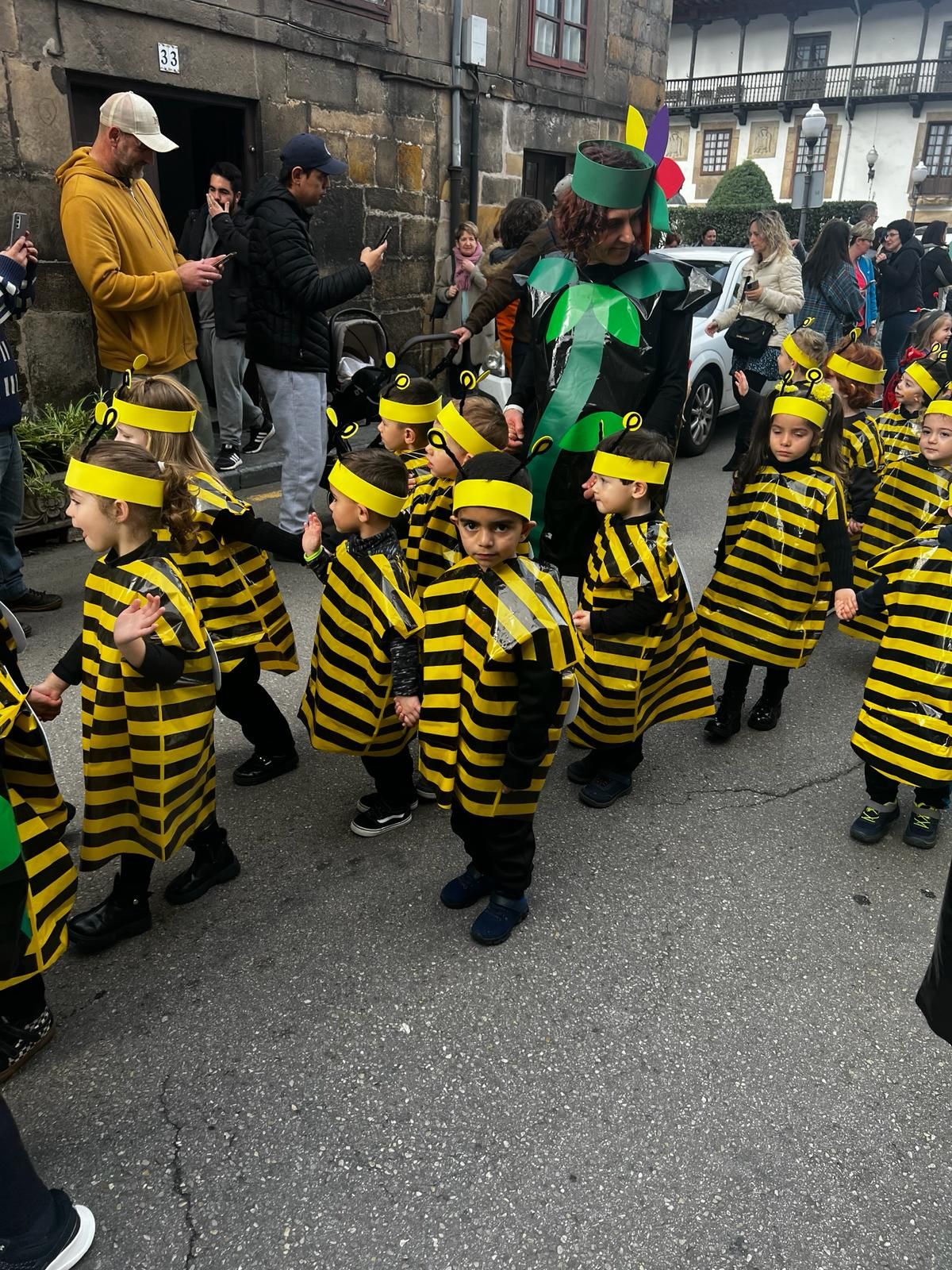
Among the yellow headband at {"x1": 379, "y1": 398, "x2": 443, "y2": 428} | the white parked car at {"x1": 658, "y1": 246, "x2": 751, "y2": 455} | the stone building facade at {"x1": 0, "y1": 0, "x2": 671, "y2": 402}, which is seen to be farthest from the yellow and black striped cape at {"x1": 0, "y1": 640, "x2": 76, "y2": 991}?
the white parked car at {"x1": 658, "y1": 246, "x2": 751, "y2": 455}

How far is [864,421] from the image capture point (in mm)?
4949

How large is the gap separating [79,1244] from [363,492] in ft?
6.14

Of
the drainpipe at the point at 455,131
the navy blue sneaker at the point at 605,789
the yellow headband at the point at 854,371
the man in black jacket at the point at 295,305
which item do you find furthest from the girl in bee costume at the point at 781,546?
the drainpipe at the point at 455,131

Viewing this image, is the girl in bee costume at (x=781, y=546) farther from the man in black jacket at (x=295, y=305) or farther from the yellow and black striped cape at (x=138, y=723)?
the man in black jacket at (x=295, y=305)

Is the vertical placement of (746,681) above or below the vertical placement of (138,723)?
below

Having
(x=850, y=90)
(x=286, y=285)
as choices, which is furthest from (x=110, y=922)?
(x=850, y=90)

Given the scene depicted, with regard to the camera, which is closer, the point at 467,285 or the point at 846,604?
the point at 846,604

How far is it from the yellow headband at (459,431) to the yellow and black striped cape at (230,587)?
75 cm

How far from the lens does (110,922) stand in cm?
273

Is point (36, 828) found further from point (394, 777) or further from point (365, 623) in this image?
point (394, 777)

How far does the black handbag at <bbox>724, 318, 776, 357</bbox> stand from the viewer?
246 inches

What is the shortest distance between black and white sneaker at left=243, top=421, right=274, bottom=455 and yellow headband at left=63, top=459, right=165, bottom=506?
536cm

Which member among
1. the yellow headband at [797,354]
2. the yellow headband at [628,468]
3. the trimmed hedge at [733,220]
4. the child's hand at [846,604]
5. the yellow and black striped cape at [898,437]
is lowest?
the child's hand at [846,604]

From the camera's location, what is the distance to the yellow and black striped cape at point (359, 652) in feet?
9.41
